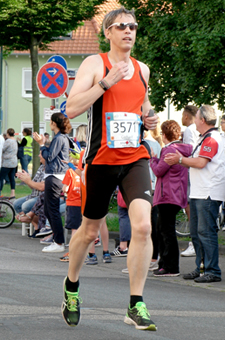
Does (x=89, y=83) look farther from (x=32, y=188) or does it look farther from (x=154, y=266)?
(x=32, y=188)

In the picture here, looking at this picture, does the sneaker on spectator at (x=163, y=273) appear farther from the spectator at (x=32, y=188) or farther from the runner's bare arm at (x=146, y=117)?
the runner's bare arm at (x=146, y=117)

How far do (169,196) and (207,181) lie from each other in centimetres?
55

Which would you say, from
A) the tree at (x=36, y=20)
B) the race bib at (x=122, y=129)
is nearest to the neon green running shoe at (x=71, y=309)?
the race bib at (x=122, y=129)

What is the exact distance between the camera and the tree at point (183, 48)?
19484 millimetres

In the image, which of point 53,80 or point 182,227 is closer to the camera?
point 182,227

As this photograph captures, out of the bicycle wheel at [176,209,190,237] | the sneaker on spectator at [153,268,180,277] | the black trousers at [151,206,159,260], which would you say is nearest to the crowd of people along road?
the sneaker on spectator at [153,268,180,277]

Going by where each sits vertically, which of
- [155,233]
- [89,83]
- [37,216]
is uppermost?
[89,83]

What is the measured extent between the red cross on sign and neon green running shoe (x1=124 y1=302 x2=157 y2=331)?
1002 cm

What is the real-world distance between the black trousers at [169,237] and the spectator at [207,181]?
1.04 ft

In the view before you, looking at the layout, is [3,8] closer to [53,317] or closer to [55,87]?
[55,87]

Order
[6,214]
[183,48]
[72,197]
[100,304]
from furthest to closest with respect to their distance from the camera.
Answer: [183,48]
[6,214]
[72,197]
[100,304]

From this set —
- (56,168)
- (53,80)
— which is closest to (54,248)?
(56,168)

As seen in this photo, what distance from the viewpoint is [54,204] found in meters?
10.9

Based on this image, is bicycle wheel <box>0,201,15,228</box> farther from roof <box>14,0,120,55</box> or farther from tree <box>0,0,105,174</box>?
roof <box>14,0,120,55</box>
